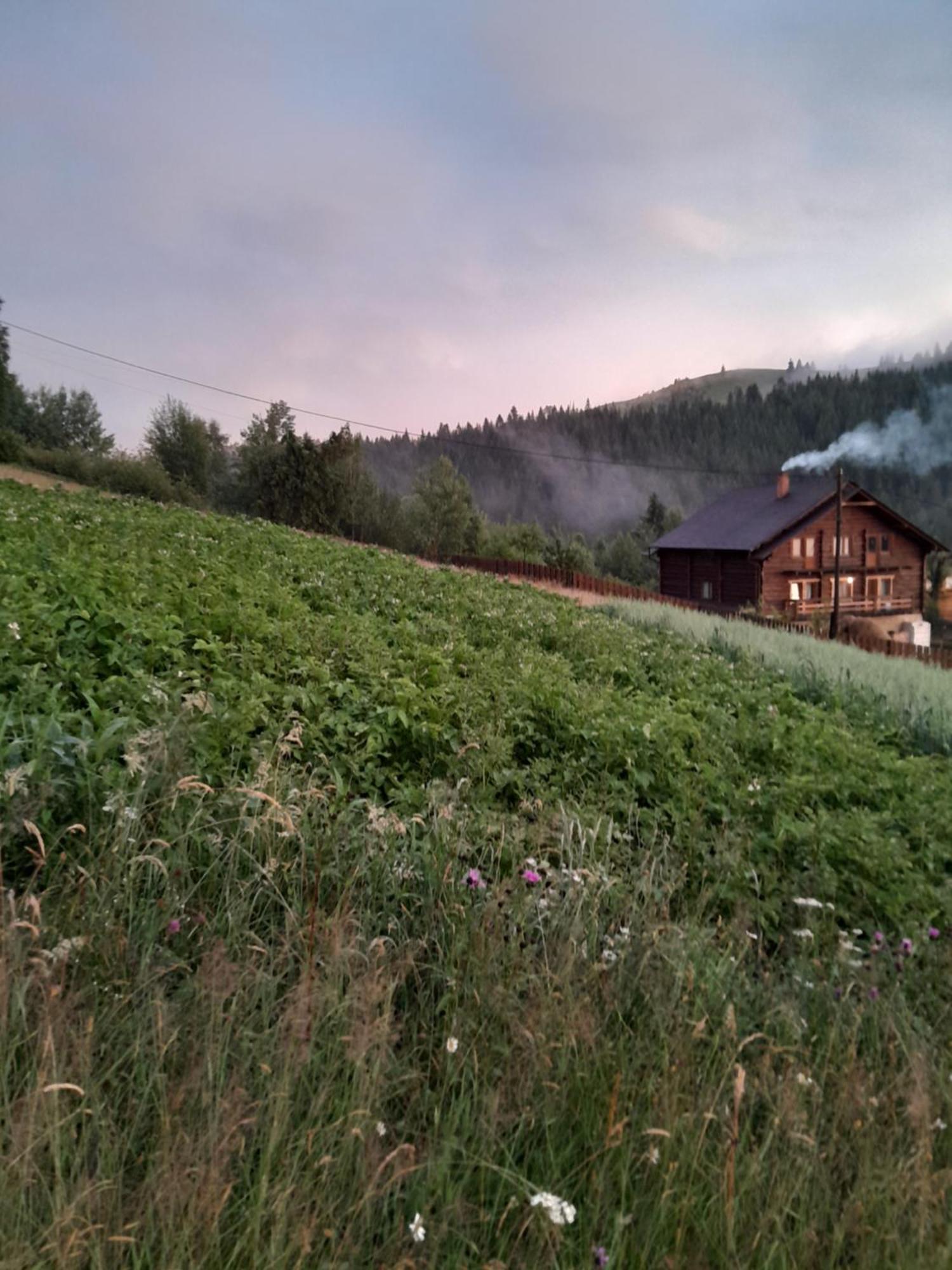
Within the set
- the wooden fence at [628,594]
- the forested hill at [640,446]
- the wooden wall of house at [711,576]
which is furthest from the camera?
the forested hill at [640,446]

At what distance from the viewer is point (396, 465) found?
12238 centimetres

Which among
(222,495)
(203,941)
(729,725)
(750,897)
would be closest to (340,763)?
(203,941)

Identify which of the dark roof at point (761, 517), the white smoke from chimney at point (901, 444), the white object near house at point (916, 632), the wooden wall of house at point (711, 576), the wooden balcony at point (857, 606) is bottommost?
the white object near house at point (916, 632)

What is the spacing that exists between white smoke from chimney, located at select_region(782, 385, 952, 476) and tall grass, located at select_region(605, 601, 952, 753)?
57.1m

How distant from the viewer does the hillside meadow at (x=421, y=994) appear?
1684 millimetres

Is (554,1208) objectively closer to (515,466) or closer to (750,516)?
(750,516)

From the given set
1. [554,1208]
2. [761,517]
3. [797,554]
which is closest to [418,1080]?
[554,1208]

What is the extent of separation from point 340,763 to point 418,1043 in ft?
7.11

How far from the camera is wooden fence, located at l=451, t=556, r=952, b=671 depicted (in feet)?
70.2

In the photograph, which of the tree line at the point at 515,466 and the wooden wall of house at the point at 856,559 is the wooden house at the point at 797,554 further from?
the tree line at the point at 515,466

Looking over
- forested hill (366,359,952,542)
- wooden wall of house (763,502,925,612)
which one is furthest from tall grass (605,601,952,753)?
forested hill (366,359,952,542)

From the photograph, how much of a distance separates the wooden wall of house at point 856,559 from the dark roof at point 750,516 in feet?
3.86

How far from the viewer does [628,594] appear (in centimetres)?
2841

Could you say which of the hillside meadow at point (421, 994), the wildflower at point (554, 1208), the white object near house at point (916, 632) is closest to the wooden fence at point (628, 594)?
the white object near house at point (916, 632)
